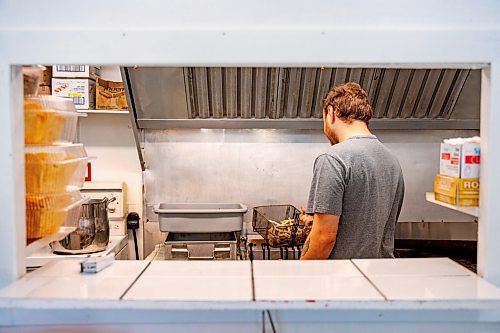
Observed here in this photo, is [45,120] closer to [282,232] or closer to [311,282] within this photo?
[311,282]

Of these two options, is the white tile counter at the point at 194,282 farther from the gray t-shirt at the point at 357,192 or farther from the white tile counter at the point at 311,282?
the gray t-shirt at the point at 357,192

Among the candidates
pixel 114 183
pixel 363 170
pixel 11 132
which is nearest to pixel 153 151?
pixel 114 183

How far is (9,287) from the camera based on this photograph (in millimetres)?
1155

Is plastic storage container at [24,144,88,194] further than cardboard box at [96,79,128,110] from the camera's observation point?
No

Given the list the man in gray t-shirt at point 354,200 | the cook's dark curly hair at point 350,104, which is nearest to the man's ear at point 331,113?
the cook's dark curly hair at point 350,104

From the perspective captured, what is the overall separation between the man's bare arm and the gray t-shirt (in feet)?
0.09

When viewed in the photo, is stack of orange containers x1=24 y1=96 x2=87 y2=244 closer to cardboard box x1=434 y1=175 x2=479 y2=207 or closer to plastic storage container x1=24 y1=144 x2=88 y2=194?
plastic storage container x1=24 y1=144 x2=88 y2=194

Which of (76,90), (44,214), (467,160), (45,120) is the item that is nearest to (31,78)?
(45,120)

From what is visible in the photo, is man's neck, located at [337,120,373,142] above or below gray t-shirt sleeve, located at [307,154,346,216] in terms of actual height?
above

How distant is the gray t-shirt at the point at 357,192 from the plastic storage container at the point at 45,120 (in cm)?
92

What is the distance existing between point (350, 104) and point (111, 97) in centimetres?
161

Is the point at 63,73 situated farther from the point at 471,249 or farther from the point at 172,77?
the point at 471,249

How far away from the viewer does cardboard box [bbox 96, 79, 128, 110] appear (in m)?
2.98

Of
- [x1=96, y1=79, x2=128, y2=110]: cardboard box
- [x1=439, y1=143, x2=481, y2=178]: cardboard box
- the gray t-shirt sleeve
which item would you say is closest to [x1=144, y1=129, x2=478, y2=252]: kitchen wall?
[x1=96, y1=79, x2=128, y2=110]: cardboard box
